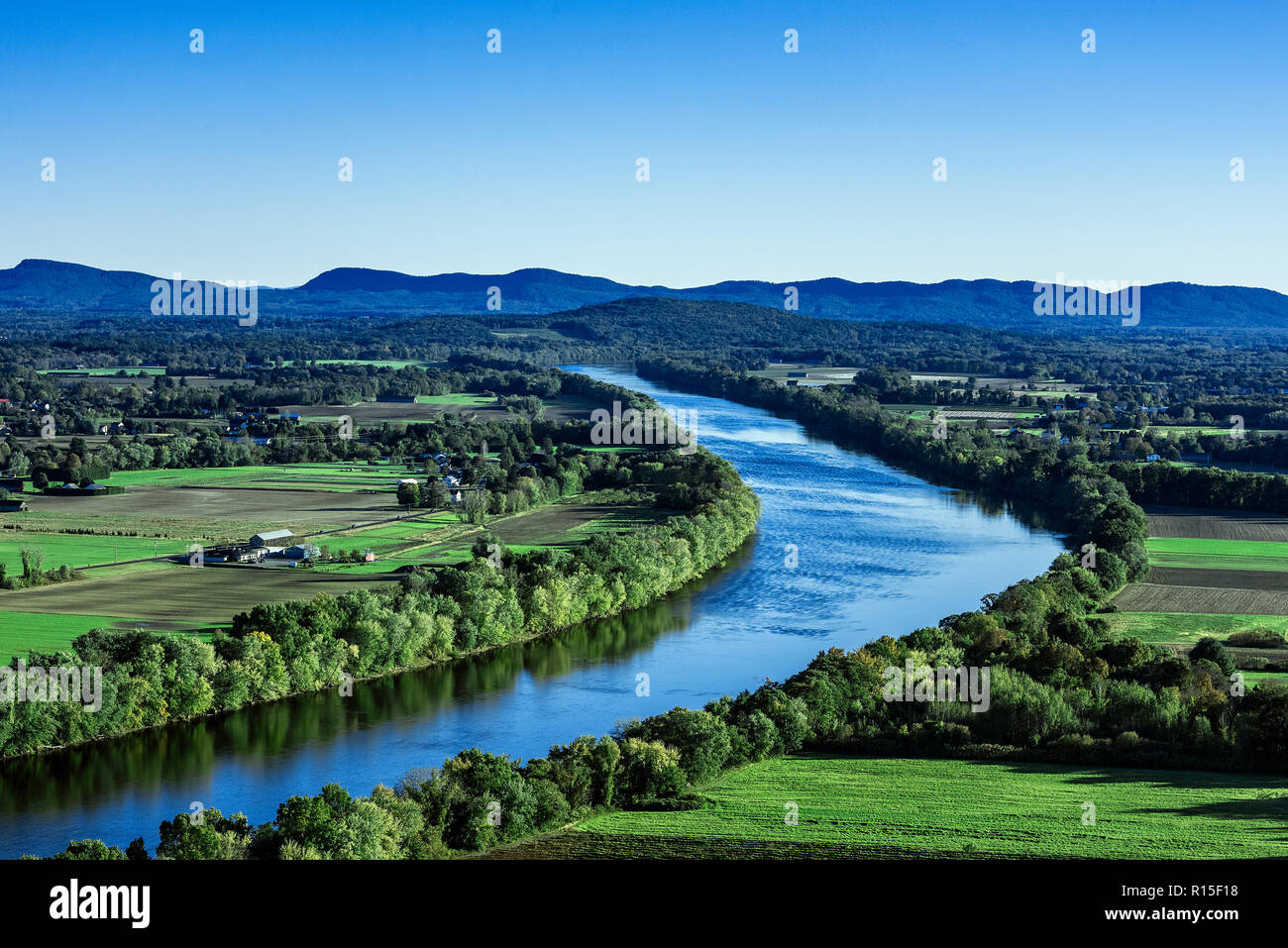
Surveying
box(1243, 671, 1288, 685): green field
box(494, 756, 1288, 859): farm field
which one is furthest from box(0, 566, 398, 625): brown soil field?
box(1243, 671, 1288, 685): green field

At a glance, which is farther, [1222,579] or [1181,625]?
[1222,579]

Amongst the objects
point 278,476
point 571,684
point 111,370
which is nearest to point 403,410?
point 278,476

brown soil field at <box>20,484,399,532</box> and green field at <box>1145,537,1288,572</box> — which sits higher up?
brown soil field at <box>20,484,399,532</box>

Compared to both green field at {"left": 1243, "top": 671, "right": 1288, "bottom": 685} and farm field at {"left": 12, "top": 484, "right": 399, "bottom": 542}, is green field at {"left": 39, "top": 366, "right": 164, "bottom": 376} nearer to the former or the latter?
farm field at {"left": 12, "top": 484, "right": 399, "bottom": 542}

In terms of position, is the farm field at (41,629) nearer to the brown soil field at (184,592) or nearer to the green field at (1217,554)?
the brown soil field at (184,592)

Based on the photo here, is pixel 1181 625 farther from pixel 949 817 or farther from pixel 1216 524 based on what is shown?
pixel 1216 524

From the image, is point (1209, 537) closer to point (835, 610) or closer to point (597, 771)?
point (835, 610)
